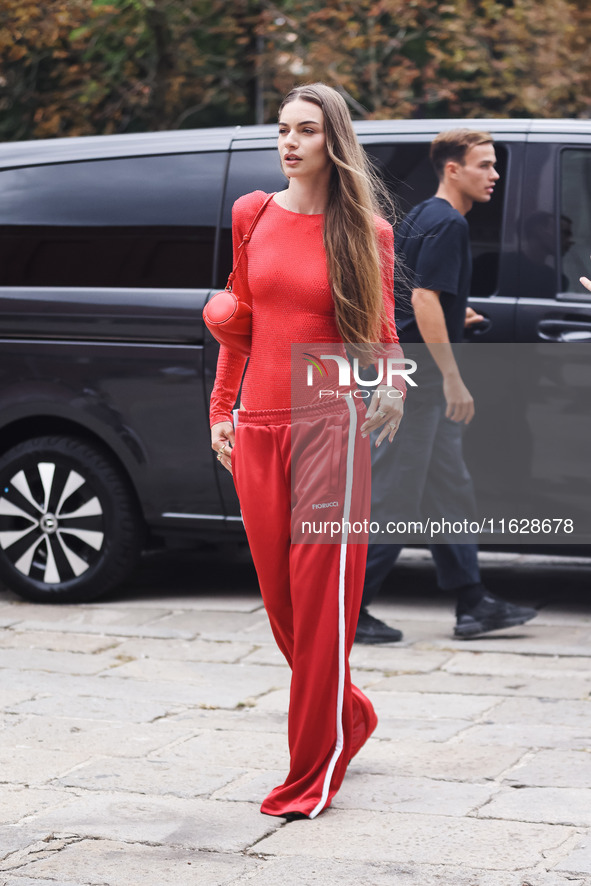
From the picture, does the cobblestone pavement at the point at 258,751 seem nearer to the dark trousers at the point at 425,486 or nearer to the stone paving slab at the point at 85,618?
the stone paving slab at the point at 85,618

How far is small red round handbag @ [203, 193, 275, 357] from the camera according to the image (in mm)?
3443

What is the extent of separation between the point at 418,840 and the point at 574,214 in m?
3.15

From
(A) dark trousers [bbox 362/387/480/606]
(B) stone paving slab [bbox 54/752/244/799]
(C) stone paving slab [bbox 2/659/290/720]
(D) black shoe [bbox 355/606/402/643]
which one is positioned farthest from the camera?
(D) black shoe [bbox 355/606/402/643]

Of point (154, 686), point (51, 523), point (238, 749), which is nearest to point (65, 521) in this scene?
point (51, 523)

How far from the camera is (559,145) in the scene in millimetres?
5641

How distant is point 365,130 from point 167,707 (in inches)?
104

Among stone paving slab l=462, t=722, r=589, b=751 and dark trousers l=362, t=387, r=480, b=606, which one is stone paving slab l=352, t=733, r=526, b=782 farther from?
dark trousers l=362, t=387, r=480, b=606

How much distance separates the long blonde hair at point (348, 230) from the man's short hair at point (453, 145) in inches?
82.9

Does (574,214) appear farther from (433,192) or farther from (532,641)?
(532,641)

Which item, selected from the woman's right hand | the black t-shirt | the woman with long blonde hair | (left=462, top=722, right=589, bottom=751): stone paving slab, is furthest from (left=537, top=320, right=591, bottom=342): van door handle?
the woman's right hand

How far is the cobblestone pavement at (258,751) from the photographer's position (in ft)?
10.2

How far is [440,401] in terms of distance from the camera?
5.39 metres

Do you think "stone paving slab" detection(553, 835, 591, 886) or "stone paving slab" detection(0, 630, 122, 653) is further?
"stone paving slab" detection(0, 630, 122, 653)

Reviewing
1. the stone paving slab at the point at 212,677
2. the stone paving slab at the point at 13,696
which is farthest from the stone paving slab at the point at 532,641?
the stone paving slab at the point at 13,696
